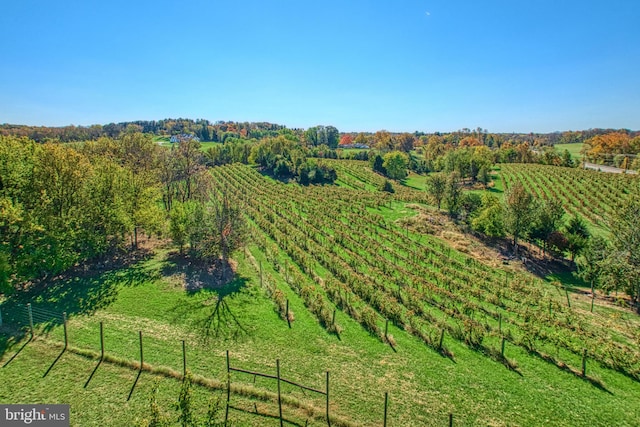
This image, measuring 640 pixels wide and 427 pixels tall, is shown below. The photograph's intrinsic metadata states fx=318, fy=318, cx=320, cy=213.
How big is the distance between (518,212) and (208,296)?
104 ft

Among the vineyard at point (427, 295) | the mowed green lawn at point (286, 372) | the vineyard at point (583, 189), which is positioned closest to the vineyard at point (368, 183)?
the vineyard at point (427, 295)

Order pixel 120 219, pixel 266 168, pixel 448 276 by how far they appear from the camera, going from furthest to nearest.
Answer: pixel 266 168
pixel 448 276
pixel 120 219

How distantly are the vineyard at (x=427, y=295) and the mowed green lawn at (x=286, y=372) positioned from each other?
87 cm

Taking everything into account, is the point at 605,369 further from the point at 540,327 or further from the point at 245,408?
the point at 245,408

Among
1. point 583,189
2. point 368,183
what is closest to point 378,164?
point 368,183

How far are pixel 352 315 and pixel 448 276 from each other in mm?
10925

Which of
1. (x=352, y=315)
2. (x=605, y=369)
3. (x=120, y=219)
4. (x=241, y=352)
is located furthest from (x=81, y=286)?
(x=605, y=369)

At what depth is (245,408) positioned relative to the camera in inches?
484

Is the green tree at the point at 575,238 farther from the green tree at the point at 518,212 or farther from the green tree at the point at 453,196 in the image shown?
the green tree at the point at 453,196

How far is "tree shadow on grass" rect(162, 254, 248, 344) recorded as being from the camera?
1753 cm

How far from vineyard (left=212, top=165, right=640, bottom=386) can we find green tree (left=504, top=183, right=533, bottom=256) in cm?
711

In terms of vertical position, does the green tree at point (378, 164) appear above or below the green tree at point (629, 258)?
above

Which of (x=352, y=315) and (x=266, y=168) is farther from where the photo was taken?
(x=266, y=168)

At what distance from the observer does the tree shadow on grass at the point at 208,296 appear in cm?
1753
